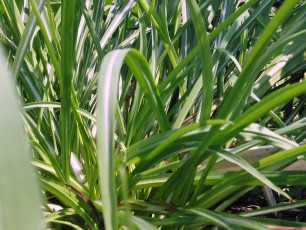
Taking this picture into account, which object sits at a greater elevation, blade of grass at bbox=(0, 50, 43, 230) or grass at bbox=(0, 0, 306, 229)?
blade of grass at bbox=(0, 50, 43, 230)

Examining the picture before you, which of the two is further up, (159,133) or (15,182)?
(15,182)

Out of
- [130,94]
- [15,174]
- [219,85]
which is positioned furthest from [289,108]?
[15,174]

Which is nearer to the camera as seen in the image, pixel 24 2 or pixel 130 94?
pixel 130 94

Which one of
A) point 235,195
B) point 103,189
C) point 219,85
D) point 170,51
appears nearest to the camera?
point 103,189

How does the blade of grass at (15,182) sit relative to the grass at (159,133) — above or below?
above

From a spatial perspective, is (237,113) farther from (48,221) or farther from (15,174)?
(15,174)

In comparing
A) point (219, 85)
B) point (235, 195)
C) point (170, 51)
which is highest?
point (170, 51)

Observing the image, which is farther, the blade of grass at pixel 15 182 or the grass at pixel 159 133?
the grass at pixel 159 133

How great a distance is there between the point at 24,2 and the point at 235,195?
27.9 inches

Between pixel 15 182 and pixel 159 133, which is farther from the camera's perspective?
pixel 159 133

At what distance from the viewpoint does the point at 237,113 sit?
28.3 inches

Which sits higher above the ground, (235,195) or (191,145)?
(191,145)

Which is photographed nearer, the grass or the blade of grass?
the blade of grass

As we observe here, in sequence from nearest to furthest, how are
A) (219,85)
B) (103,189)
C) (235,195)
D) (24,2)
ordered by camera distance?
(103,189), (235,195), (219,85), (24,2)
